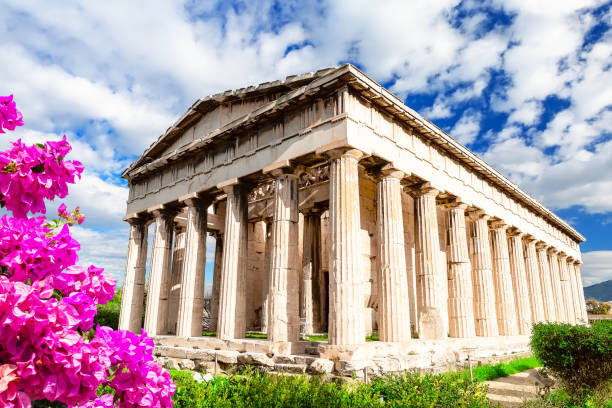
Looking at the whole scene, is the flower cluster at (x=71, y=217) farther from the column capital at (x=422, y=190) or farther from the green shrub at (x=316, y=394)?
the column capital at (x=422, y=190)

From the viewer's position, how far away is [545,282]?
1130 inches

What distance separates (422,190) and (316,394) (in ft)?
37.5

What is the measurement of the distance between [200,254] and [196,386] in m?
11.6

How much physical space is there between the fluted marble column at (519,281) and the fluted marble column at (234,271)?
15.8m

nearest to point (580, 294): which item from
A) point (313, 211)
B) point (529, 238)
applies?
point (529, 238)

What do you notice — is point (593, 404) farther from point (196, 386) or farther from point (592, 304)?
point (592, 304)

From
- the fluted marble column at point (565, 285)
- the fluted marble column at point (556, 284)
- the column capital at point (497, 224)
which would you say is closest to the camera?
the column capital at point (497, 224)

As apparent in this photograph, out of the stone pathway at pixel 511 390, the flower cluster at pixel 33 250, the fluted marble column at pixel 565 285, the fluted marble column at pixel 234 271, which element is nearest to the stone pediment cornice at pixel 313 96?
the fluted marble column at pixel 234 271

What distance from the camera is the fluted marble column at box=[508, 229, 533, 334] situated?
24.2 m

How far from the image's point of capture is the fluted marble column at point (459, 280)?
60.7 ft

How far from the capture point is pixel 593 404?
372 inches

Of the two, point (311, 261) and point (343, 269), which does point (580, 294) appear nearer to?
point (311, 261)

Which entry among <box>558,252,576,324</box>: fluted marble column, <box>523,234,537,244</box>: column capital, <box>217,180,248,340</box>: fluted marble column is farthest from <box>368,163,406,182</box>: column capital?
<box>558,252,576,324</box>: fluted marble column

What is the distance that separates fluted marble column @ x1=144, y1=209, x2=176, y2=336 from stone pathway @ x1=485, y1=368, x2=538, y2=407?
1419cm
